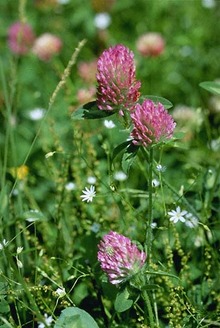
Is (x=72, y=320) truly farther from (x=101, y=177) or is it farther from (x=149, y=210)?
(x=101, y=177)

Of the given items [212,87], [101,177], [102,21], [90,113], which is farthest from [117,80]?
[102,21]

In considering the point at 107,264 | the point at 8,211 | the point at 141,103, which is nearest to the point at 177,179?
the point at 8,211

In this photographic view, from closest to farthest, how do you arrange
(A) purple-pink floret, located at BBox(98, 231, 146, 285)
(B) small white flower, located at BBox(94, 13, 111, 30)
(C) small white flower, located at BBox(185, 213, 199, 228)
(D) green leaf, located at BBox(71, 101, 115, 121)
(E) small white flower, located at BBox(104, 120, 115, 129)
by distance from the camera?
1. (A) purple-pink floret, located at BBox(98, 231, 146, 285)
2. (D) green leaf, located at BBox(71, 101, 115, 121)
3. (C) small white flower, located at BBox(185, 213, 199, 228)
4. (E) small white flower, located at BBox(104, 120, 115, 129)
5. (B) small white flower, located at BBox(94, 13, 111, 30)

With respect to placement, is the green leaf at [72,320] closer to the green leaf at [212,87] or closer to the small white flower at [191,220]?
the small white flower at [191,220]

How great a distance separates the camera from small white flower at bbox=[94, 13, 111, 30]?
3004 mm

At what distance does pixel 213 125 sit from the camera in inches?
98.0

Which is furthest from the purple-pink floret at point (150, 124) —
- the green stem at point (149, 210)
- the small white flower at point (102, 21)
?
the small white flower at point (102, 21)

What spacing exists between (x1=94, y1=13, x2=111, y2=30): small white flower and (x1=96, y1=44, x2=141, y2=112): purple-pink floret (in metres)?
1.72

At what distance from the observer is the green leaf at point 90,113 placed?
4.42ft

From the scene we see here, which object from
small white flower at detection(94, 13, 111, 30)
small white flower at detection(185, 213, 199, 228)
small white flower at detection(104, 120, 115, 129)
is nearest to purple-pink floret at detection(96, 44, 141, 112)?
small white flower at detection(185, 213, 199, 228)

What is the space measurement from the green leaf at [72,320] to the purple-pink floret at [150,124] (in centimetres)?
33

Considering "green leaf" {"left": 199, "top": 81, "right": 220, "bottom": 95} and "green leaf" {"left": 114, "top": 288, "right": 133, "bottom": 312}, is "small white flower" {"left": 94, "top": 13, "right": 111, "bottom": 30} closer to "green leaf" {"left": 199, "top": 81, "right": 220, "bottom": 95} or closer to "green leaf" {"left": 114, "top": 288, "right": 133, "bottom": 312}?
"green leaf" {"left": 199, "top": 81, "right": 220, "bottom": 95}

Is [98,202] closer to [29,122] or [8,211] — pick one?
[8,211]

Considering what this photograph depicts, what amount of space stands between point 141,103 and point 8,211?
0.51 meters
